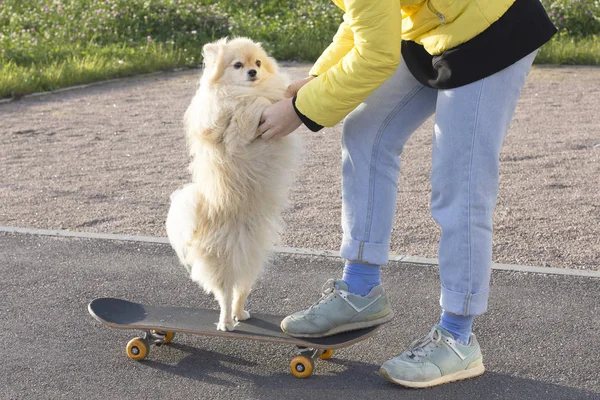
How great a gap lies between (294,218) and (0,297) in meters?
2.14

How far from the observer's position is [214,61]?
3.49 metres

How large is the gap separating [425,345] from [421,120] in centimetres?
94

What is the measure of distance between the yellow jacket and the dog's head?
0.36m

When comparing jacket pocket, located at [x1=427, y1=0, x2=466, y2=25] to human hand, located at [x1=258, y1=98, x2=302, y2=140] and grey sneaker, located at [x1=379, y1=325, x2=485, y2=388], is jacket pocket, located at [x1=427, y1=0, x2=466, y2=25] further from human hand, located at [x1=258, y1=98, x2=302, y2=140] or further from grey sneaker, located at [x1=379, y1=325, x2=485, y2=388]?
grey sneaker, located at [x1=379, y1=325, x2=485, y2=388]

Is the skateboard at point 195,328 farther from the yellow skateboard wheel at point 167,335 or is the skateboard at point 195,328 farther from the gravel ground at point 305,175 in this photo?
the gravel ground at point 305,175

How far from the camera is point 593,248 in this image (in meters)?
4.96

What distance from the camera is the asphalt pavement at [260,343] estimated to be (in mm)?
3344

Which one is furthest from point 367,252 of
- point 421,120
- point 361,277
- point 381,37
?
point 381,37

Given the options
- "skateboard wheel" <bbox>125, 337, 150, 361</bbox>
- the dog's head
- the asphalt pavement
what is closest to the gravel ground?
the asphalt pavement

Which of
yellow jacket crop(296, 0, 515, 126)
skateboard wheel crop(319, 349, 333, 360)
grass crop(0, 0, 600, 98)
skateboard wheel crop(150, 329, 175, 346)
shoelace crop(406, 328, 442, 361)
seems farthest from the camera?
grass crop(0, 0, 600, 98)

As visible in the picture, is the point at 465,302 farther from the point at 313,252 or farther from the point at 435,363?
the point at 313,252

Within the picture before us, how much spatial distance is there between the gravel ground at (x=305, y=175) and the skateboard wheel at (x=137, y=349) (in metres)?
1.77

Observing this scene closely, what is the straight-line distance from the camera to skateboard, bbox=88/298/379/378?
345cm

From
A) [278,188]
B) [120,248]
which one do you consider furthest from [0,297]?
A: [278,188]
